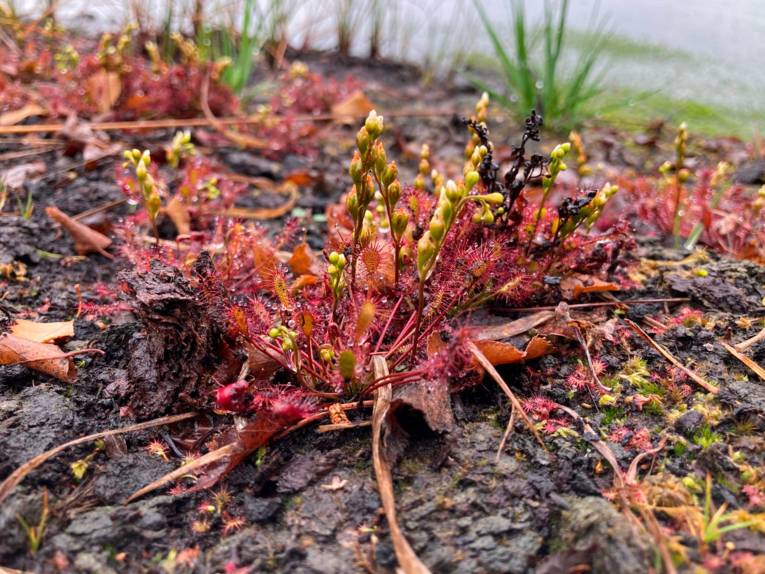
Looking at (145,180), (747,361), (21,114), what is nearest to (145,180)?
(145,180)

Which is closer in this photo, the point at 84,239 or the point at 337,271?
the point at 337,271

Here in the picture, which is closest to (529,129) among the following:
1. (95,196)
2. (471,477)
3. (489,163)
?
(489,163)

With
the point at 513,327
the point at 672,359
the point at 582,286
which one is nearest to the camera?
the point at 672,359

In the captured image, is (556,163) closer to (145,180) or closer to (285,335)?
(285,335)

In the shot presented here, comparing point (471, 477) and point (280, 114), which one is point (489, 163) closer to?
point (471, 477)

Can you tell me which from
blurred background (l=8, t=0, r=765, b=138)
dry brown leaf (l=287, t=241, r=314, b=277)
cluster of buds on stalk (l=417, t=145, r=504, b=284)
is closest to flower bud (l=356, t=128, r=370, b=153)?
cluster of buds on stalk (l=417, t=145, r=504, b=284)

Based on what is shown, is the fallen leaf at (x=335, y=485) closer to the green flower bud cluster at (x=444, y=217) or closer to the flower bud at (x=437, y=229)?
the green flower bud cluster at (x=444, y=217)

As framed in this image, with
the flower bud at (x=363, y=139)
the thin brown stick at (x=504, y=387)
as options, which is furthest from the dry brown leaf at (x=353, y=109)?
the thin brown stick at (x=504, y=387)
